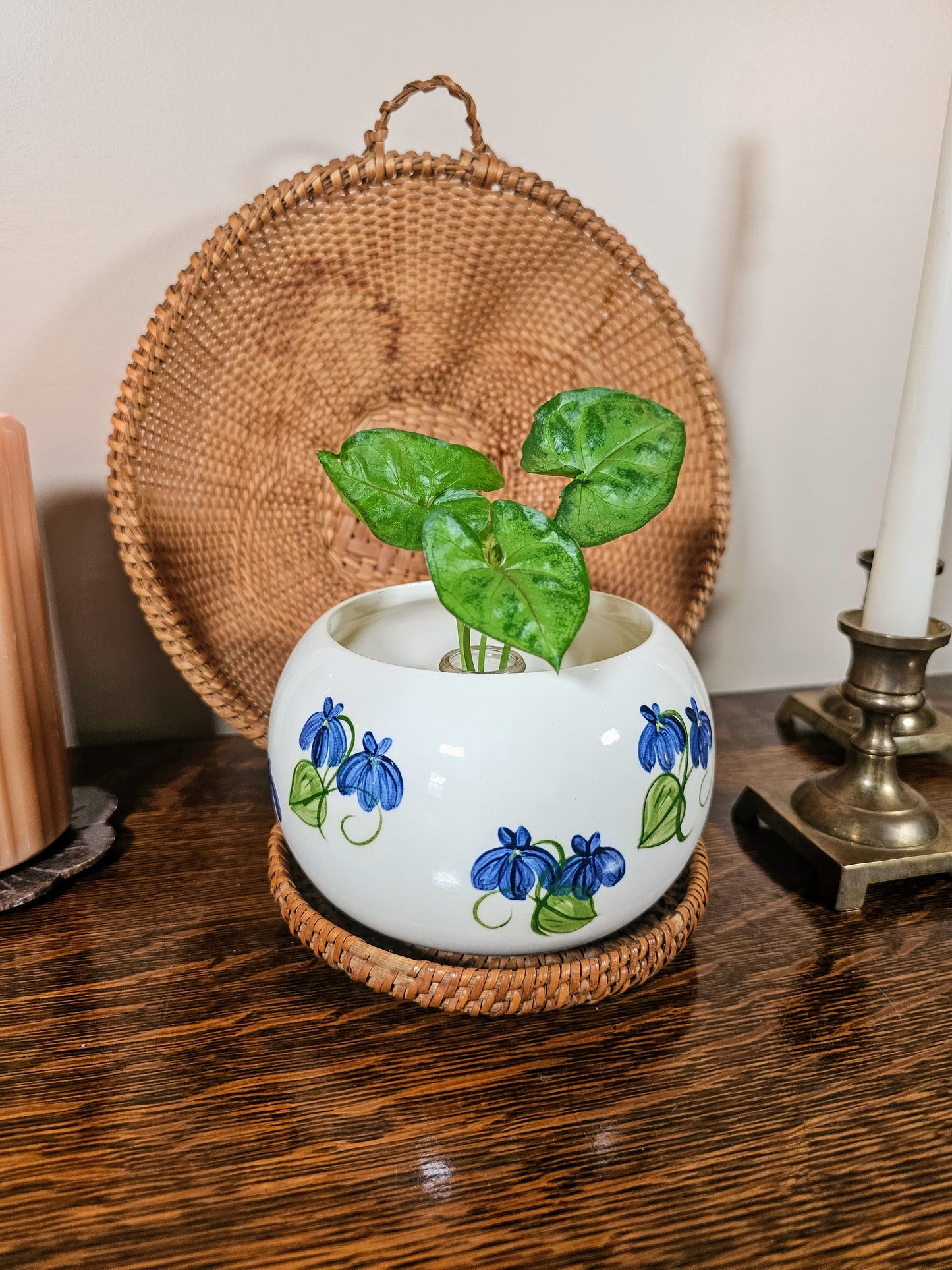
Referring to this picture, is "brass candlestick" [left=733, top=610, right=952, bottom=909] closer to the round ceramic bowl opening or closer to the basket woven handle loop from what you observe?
the round ceramic bowl opening

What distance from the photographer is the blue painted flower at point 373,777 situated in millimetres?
445

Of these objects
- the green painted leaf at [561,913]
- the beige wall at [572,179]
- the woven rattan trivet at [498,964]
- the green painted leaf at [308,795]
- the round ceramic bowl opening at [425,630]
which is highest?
the beige wall at [572,179]

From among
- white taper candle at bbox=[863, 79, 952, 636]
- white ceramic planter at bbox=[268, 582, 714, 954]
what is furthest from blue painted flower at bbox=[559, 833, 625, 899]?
white taper candle at bbox=[863, 79, 952, 636]

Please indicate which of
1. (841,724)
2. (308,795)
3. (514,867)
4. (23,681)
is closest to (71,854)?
(23,681)

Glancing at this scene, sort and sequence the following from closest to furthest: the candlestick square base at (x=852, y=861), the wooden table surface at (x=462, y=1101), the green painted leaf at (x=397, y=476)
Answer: the wooden table surface at (x=462, y=1101)
the green painted leaf at (x=397, y=476)
the candlestick square base at (x=852, y=861)

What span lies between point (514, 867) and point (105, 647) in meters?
0.52

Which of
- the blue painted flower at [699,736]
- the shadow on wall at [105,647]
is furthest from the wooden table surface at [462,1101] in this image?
the shadow on wall at [105,647]

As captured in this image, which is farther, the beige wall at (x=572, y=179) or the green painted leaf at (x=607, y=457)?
the beige wall at (x=572, y=179)

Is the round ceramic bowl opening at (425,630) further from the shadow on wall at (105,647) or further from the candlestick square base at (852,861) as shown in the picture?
the shadow on wall at (105,647)

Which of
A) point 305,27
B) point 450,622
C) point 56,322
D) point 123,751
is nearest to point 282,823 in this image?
point 450,622

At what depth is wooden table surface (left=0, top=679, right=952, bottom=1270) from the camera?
1.23 feet

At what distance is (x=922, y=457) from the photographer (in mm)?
566

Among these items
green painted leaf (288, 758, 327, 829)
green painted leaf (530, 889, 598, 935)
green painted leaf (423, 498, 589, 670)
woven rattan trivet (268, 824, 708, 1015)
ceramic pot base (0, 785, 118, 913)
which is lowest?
ceramic pot base (0, 785, 118, 913)

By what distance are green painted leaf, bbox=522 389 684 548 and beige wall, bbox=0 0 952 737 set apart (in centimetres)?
42
